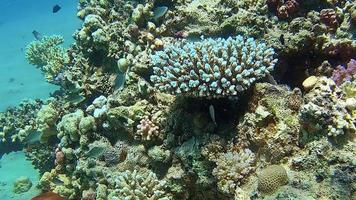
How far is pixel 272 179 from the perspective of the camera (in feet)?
12.4

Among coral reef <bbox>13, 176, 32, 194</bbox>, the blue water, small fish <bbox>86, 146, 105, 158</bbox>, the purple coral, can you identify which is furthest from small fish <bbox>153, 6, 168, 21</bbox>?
the blue water

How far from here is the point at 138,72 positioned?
6.30 m

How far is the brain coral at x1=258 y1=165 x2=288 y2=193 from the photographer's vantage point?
148 inches

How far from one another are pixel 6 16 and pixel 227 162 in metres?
49.9

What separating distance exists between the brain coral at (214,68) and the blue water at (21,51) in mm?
11346

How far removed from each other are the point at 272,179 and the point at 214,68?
1.54 meters

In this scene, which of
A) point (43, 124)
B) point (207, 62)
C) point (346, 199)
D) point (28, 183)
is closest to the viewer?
point (346, 199)

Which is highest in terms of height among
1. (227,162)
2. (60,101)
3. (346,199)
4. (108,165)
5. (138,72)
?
(60,101)

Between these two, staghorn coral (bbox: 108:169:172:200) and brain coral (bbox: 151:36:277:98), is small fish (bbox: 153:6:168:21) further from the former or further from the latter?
staghorn coral (bbox: 108:169:172:200)

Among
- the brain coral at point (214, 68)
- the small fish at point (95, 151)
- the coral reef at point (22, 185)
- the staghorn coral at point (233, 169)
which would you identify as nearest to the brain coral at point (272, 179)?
the staghorn coral at point (233, 169)

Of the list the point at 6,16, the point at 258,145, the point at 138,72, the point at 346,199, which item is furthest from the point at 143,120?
the point at 6,16

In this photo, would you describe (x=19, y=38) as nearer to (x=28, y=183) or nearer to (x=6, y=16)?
(x=6, y=16)

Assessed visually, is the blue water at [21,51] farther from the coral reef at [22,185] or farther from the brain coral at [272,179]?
the brain coral at [272,179]

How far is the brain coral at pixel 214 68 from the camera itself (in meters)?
4.57
